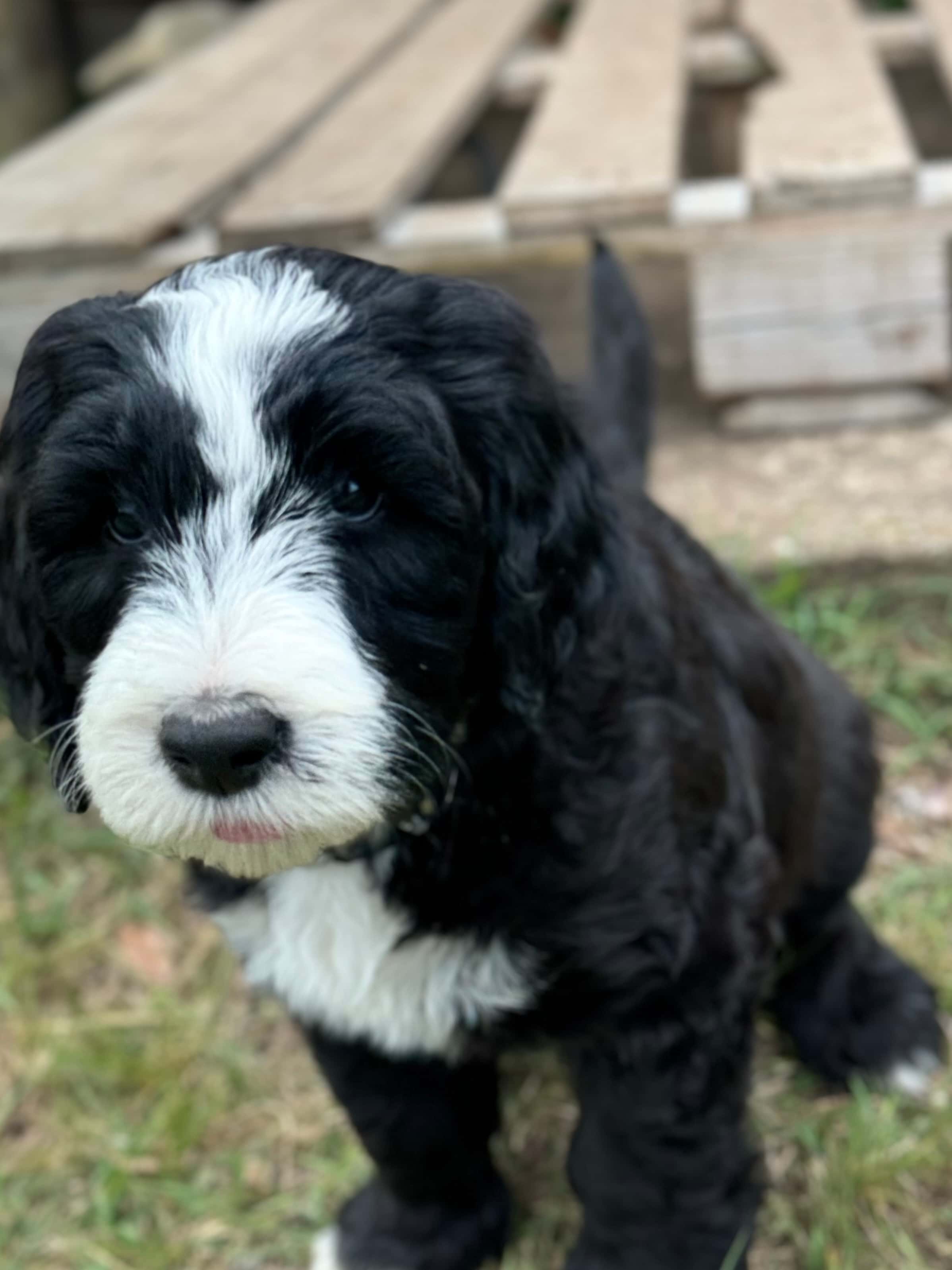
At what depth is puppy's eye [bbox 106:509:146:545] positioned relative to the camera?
1711 millimetres

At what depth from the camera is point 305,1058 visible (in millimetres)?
2980

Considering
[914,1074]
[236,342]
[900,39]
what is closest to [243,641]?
[236,342]

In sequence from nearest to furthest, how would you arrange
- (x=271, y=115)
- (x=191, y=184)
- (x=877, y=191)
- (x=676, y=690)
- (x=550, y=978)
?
(x=550, y=978), (x=676, y=690), (x=877, y=191), (x=191, y=184), (x=271, y=115)

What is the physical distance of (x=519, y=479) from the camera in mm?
1837

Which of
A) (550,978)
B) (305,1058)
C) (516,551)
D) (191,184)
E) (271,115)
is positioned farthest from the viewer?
(271,115)

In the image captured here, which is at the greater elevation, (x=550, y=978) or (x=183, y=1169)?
(x=550, y=978)

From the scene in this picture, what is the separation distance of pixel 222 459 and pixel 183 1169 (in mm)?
1656

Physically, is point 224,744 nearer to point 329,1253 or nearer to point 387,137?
point 329,1253

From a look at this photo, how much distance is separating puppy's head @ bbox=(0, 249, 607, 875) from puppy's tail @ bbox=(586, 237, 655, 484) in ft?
3.06

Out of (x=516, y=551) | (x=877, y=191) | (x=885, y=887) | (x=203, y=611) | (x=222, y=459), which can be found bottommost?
(x=885, y=887)

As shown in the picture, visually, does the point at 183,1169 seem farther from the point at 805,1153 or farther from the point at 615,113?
the point at 615,113

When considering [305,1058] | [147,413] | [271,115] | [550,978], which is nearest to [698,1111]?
[550,978]

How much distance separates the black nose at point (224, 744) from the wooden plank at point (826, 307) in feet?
8.31

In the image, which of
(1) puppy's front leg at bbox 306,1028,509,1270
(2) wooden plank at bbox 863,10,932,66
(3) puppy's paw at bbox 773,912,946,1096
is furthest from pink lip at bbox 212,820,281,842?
(2) wooden plank at bbox 863,10,932,66
